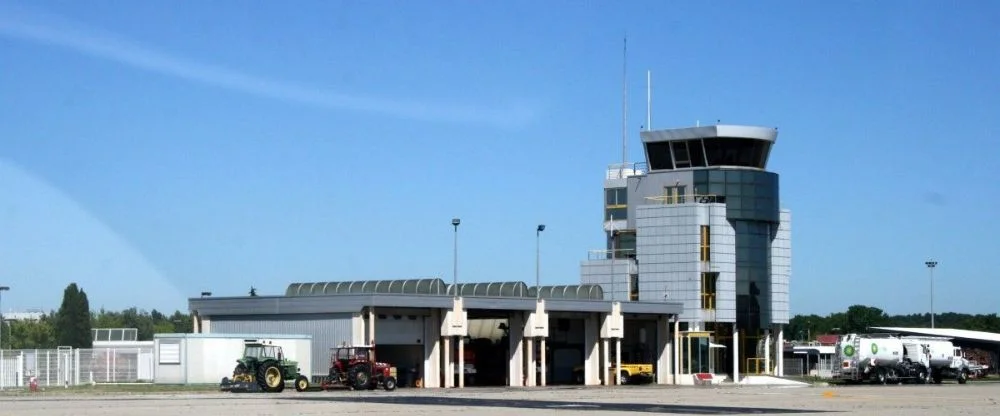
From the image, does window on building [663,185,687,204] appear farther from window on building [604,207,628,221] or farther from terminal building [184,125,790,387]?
window on building [604,207,628,221]

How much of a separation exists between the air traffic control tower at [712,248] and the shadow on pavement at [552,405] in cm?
4274

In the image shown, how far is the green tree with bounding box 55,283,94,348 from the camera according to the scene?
4577 inches

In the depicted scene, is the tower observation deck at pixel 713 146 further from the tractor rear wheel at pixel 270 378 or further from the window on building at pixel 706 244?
the tractor rear wheel at pixel 270 378

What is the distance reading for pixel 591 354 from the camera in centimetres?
9312

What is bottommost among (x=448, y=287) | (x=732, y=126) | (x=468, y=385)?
(x=468, y=385)

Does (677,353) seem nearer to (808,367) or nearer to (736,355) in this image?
(736,355)

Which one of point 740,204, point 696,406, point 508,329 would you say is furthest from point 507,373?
point 696,406

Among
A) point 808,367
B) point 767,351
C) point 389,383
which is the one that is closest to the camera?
point 389,383

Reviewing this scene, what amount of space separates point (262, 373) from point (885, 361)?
49.5 m

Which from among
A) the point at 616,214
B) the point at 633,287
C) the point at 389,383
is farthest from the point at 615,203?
the point at 389,383

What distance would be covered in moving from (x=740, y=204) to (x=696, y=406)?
163 ft

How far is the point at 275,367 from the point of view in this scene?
6694cm

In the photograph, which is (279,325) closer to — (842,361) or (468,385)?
(468,385)

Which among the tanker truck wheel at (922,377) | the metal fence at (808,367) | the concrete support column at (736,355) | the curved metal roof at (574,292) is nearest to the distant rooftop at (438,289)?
the curved metal roof at (574,292)
